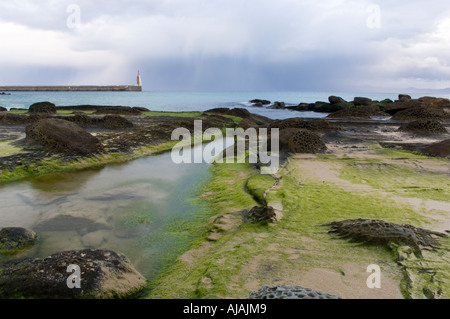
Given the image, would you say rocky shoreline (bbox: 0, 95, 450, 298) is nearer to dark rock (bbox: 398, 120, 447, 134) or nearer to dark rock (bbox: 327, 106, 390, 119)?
dark rock (bbox: 398, 120, 447, 134)

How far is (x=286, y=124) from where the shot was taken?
1808 centimetres

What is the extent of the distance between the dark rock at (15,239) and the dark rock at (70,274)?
23.8 inches

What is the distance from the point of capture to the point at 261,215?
18.7ft

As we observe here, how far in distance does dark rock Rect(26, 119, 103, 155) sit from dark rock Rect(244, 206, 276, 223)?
7.08 meters

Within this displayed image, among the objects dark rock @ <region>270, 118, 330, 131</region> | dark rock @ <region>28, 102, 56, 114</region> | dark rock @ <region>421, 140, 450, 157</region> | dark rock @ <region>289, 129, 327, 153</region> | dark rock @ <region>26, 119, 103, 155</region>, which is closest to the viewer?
dark rock @ <region>26, 119, 103, 155</region>

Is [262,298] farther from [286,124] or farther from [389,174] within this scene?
[286,124]

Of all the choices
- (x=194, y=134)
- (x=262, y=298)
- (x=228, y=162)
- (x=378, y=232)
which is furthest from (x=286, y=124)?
(x=262, y=298)

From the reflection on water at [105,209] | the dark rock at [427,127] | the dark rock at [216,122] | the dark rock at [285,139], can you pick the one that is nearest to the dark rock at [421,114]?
the dark rock at [427,127]

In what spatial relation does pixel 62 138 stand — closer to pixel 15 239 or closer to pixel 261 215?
pixel 15 239

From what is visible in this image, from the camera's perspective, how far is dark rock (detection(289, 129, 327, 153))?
11.8 metres

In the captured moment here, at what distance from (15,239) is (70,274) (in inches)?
72.4

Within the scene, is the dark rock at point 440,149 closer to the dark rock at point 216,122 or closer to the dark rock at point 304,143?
the dark rock at point 304,143

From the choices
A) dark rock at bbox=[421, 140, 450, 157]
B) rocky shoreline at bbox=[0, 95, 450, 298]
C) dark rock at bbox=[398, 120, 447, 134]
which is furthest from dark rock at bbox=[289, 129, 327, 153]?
dark rock at bbox=[398, 120, 447, 134]
